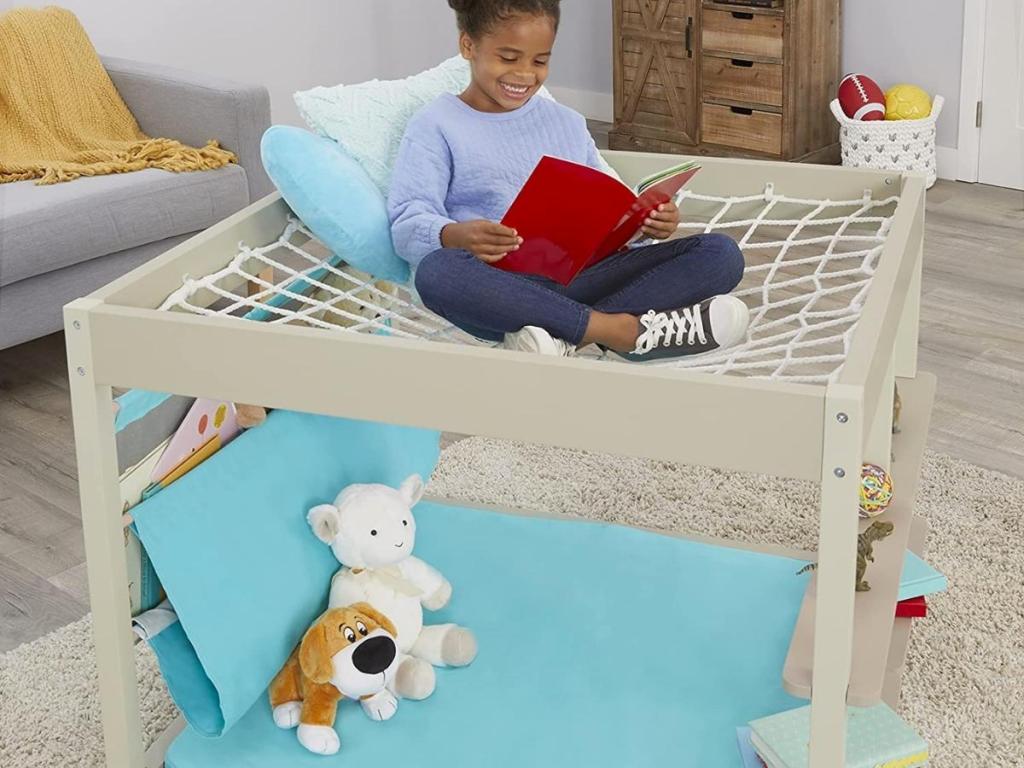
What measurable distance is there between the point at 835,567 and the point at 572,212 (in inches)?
23.4

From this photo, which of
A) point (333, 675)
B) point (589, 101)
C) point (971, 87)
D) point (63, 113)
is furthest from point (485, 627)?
Answer: point (589, 101)

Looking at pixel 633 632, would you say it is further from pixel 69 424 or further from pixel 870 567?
pixel 69 424

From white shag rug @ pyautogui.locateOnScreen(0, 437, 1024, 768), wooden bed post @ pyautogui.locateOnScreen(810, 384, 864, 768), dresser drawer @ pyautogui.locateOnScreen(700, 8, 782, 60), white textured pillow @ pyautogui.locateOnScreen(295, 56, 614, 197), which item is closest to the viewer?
wooden bed post @ pyautogui.locateOnScreen(810, 384, 864, 768)

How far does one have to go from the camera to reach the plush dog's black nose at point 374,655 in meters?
1.48

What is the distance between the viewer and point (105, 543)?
4.53 ft

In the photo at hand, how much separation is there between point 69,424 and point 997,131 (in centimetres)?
241

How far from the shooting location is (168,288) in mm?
1480

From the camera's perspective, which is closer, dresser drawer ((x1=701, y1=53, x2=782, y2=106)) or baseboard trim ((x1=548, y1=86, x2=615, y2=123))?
dresser drawer ((x1=701, y1=53, x2=782, y2=106))

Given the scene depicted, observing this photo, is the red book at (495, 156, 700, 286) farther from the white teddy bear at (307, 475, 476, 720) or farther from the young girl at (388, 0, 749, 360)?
the white teddy bear at (307, 475, 476, 720)

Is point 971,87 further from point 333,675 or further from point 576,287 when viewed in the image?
point 333,675

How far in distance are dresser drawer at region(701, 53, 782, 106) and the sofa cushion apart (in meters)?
1.43

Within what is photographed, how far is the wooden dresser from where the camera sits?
136 inches

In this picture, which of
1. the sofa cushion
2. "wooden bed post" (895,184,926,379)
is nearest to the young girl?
"wooden bed post" (895,184,926,379)

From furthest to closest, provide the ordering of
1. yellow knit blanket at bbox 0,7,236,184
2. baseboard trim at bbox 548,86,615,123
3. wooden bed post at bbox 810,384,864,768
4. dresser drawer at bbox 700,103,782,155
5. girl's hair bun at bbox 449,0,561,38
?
1. baseboard trim at bbox 548,86,615,123
2. dresser drawer at bbox 700,103,782,155
3. yellow knit blanket at bbox 0,7,236,184
4. girl's hair bun at bbox 449,0,561,38
5. wooden bed post at bbox 810,384,864,768
